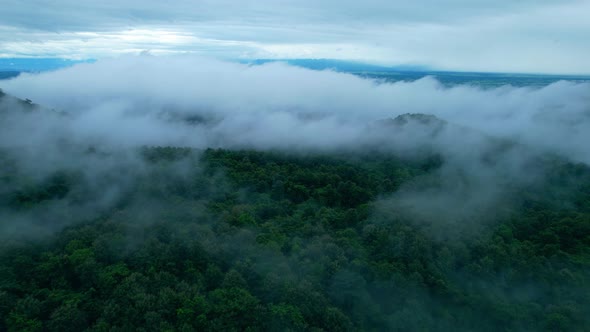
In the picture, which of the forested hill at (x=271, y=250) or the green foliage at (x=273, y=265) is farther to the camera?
the forested hill at (x=271, y=250)

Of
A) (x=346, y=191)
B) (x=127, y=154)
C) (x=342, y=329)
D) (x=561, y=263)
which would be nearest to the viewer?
(x=342, y=329)

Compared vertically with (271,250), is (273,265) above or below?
below

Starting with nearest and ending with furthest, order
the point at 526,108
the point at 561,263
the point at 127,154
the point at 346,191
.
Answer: the point at 561,263 < the point at 346,191 < the point at 127,154 < the point at 526,108

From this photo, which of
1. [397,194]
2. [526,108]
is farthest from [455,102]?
[397,194]

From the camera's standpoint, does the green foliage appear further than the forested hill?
No

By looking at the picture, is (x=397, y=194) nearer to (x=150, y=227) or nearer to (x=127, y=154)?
(x=150, y=227)

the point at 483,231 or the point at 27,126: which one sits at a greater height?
the point at 27,126

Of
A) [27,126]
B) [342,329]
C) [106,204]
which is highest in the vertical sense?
[27,126]

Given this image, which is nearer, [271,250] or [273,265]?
[273,265]
